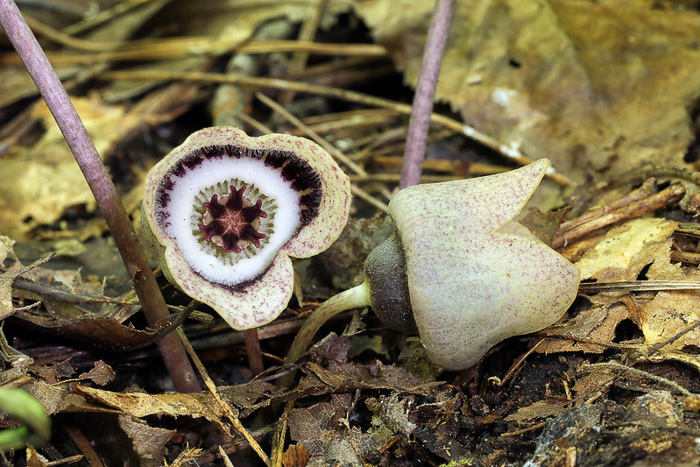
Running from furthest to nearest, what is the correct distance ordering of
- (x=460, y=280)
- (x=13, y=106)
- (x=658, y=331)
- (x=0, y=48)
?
(x=0, y=48)
(x=13, y=106)
(x=658, y=331)
(x=460, y=280)

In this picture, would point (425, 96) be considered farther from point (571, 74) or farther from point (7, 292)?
point (7, 292)

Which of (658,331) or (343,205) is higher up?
(343,205)

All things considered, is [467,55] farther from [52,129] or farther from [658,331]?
[52,129]

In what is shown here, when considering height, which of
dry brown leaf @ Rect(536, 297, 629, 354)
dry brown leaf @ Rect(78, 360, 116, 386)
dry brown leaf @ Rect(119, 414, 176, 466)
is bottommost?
dry brown leaf @ Rect(536, 297, 629, 354)

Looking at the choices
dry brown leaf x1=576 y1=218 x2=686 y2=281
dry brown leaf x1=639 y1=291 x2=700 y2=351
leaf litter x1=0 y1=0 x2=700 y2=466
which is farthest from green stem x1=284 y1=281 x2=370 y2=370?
dry brown leaf x1=639 y1=291 x2=700 y2=351

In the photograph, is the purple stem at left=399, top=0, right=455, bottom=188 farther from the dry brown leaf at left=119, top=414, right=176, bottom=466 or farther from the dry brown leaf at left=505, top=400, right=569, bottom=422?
the dry brown leaf at left=119, top=414, right=176, bottom=466

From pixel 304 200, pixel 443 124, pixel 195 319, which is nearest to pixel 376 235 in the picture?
pixel 304 200
